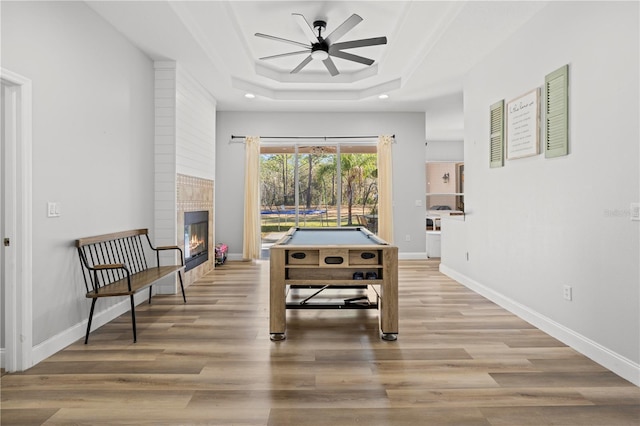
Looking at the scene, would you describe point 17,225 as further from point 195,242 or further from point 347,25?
point 347,25

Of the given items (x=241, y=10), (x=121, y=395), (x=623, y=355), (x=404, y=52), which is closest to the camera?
Result: (x=121, y=395)

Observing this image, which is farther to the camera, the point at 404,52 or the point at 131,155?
the point at 404,52

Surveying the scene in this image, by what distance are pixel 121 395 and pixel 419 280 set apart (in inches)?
159

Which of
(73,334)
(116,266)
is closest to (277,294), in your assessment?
(116,266)

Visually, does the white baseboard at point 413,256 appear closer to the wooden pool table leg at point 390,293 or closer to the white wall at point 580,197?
the white wall at point 580,197

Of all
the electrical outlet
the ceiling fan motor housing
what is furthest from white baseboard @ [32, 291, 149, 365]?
the electrical outlet

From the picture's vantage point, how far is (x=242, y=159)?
717 cm

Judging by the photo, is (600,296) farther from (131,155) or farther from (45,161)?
(131,155)

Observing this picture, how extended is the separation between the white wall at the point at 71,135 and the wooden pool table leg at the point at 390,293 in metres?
2.54

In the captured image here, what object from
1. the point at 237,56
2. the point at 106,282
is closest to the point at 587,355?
the point at 106,282

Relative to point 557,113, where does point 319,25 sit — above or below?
above

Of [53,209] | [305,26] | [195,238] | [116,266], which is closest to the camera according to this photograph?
[53,209]

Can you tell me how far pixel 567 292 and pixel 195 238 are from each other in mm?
4560

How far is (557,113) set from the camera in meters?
3.04
